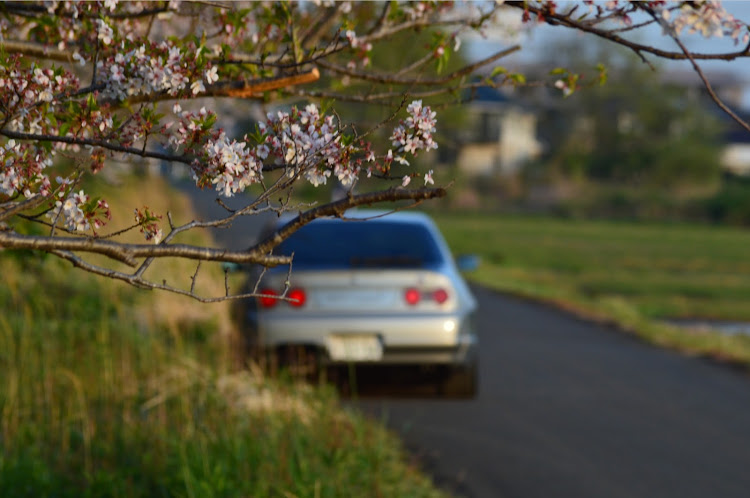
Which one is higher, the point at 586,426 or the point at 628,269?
the point at 628,269

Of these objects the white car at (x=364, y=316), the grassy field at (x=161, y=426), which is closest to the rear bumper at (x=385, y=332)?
the white car at (x=364, y=316)

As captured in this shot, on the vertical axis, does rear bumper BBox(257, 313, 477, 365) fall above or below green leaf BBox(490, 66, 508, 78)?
below

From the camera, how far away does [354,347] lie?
820 centimetres

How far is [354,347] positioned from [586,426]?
75.4 inches

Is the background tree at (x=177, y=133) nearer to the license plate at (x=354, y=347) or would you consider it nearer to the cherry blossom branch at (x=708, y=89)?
the cherry blossom branch at (x=708, y=89)

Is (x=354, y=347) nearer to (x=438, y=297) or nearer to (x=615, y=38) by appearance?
(x=438, y=297)

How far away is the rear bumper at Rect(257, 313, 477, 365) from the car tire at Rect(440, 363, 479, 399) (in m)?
0.48

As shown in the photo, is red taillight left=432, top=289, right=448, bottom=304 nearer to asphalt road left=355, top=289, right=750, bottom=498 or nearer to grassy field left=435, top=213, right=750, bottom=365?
asphalt road left=355, top=289, right=750, bottom=498

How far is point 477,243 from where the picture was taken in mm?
36250

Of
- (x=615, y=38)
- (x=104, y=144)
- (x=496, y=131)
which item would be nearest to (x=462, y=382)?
(x=615, y=38)

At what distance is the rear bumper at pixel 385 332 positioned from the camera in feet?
26.7

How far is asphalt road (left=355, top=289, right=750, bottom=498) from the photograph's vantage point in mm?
6336

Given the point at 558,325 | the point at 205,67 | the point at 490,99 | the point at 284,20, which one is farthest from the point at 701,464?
the point at 490,99

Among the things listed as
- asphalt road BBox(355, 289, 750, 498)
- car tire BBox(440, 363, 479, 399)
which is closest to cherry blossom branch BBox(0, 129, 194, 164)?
asphalt road BBox(355, 289, 750, 498)
